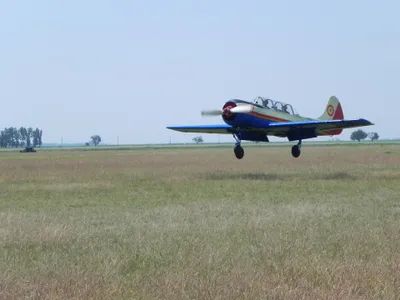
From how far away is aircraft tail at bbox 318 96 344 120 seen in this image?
32.0 meters

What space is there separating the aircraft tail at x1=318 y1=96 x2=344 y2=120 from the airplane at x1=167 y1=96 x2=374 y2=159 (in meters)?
2.12

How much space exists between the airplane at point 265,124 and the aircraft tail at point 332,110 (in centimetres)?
212

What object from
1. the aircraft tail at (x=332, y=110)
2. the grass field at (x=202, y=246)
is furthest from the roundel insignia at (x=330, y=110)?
the grass field at (x=202, y=246)

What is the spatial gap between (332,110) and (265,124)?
739 cm

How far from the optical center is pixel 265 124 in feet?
85.1

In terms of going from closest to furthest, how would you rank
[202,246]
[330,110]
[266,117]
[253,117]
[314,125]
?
[202,246] → [253,117] → [266,117] → [314,125] → [330,110]

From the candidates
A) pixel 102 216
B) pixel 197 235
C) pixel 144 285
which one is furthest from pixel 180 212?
pixel 144 285

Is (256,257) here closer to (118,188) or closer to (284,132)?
(118,188)

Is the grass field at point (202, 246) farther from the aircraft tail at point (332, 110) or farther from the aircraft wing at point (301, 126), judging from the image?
the aircraft tail at point (332, 110)

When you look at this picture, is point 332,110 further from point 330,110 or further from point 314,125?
point 314,125

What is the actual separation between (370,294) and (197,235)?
4111 millimetres

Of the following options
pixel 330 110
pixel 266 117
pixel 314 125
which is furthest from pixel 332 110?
pixel 266 117

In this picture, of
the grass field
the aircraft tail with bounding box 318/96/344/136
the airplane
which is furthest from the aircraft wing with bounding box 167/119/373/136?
the grass field

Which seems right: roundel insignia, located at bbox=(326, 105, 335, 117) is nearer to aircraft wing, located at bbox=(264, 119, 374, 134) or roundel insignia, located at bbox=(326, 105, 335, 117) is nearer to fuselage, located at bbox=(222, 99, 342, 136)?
aircraft wing, located at bbox=(264, 119, 374, 134)
